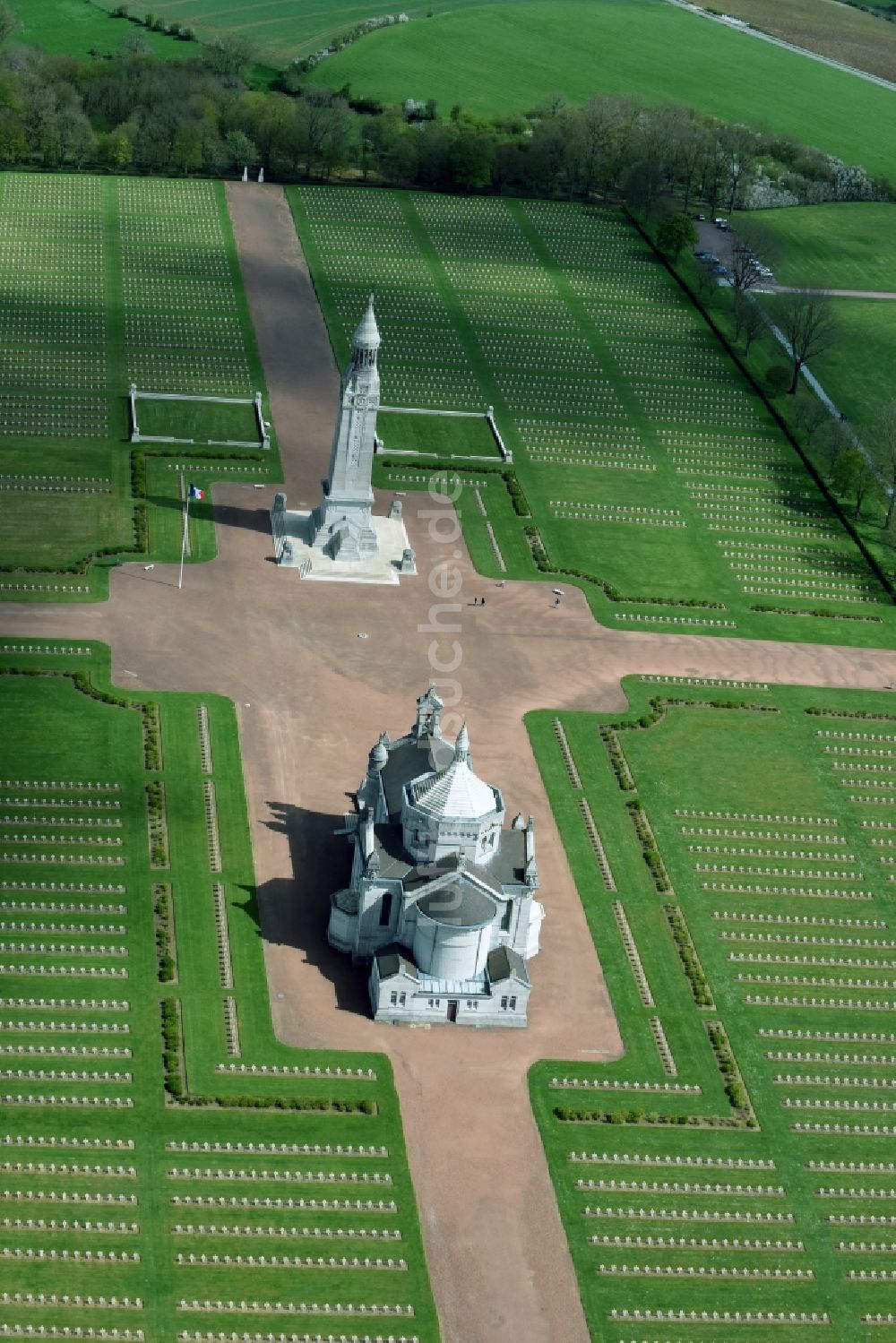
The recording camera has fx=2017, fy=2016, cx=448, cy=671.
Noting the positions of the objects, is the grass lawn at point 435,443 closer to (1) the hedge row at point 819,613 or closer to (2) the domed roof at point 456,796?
(1) the hedge row at point 819,613

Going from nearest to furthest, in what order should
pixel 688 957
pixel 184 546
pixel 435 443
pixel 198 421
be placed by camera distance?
1. pixel 688 957
2. pixel 184 546
3. pixel 198 421
4. pixel 435 443

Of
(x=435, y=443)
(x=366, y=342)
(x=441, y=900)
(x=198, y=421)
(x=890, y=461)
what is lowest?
(x=198, y=421)

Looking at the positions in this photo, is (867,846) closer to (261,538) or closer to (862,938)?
(862,938)

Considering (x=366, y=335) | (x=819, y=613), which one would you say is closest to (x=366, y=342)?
(x=366, y=335)

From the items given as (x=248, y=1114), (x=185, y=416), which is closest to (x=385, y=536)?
(x=185, y=416)

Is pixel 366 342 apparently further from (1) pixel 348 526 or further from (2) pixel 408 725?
(2) pixel 408 725

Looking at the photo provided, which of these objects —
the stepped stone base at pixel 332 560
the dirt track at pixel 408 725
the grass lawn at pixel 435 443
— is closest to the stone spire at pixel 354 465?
the stepped stone base at pixel 332 560

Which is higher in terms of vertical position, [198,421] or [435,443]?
[435,443]
